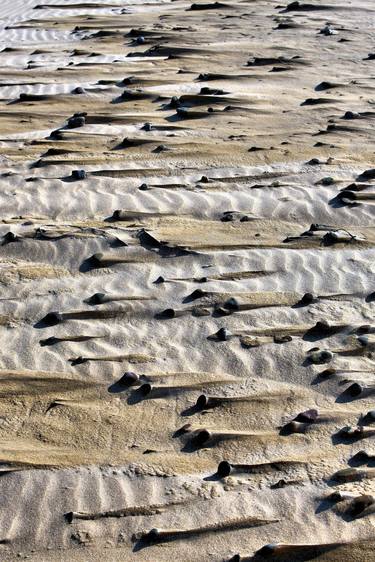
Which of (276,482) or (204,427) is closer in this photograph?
(276,482)

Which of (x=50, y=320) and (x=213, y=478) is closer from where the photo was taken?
(x=213, y=478)

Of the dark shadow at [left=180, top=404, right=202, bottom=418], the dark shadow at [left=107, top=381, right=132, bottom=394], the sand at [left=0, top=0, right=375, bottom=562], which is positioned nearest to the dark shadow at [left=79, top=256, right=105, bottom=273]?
the sand at [left=0, top=0, right=375, bottom=562]

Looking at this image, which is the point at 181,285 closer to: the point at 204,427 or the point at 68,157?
the point at 204,427

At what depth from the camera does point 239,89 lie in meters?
8.05

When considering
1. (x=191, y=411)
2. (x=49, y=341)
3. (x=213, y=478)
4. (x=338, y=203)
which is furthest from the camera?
(x=338, y=203)

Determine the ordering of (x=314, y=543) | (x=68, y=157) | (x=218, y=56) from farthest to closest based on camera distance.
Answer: (x=218, y=56) < (x=68, y=157) < (x=314, y=543)

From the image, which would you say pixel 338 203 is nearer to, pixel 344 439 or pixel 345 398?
pixel 345 398

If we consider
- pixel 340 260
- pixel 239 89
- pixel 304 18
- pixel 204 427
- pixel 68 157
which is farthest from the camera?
pixel 304 18

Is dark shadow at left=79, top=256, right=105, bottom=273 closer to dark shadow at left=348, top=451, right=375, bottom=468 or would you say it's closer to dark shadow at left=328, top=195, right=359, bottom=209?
dark shadow at left=328, top=195, right=359, bottom=209

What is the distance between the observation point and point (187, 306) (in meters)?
4.96

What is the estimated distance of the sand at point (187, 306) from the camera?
3.62 meters

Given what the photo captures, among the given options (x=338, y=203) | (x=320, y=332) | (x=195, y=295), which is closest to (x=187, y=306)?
(x=195, y=295)

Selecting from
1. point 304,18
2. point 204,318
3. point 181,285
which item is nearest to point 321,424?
point 204,318

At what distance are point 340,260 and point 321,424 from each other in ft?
5.07
